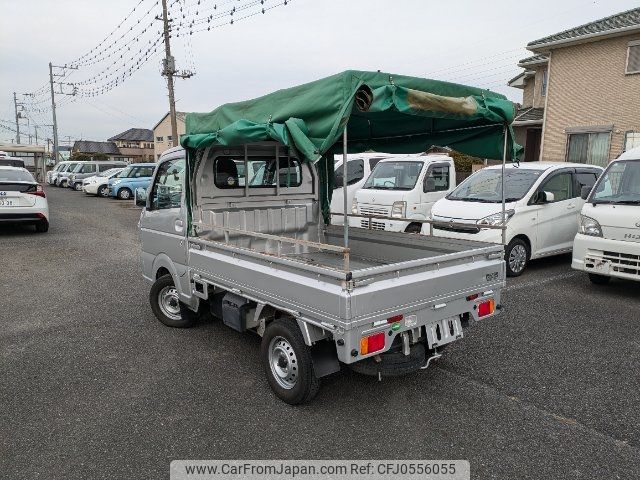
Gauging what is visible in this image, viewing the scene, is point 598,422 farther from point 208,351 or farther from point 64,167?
point 64,167

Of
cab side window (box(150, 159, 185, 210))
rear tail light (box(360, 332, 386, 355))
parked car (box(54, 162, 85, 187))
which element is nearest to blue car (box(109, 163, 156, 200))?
parked car (box(54, 162, 85, 187))

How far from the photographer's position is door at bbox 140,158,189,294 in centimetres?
488

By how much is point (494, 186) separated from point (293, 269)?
18.9 feet

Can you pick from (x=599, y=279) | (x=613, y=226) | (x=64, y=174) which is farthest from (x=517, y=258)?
(x=64, y=174)

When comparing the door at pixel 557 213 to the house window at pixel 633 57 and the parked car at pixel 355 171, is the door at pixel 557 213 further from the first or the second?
the house window at pixel 633 57

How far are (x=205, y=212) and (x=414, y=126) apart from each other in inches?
96.1

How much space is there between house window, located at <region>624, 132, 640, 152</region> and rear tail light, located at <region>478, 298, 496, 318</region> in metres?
13.1

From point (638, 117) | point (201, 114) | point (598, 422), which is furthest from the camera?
point (638, 117)

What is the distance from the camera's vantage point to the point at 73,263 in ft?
29.0

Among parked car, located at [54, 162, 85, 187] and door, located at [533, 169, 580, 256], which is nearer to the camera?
door, located at [533, 169, 580, 256]

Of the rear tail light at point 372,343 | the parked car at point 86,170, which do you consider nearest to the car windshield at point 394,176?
the rear tail light at point 372,343

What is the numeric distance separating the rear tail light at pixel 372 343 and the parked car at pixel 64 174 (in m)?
31.1

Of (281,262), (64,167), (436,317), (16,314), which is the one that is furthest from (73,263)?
(64,167)

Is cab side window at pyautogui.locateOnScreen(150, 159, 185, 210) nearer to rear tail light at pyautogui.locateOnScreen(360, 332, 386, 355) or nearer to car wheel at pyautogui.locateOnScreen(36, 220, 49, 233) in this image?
rear tail light at pyautogui.locateOnScreen(360, 332, 386, 355)
